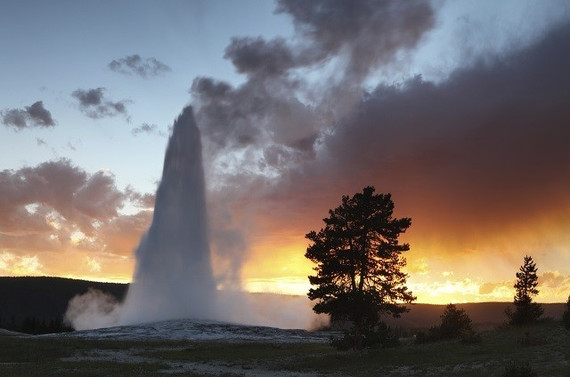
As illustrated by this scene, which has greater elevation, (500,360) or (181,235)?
(181,235)

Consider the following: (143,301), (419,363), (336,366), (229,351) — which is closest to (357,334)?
(336,366)

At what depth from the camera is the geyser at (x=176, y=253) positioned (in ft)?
297

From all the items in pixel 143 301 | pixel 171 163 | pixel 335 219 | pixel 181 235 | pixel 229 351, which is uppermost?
pixel 171 163

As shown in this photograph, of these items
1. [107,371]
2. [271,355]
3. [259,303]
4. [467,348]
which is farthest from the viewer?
[259,303]

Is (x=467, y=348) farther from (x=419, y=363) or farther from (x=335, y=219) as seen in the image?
(x=335, y=219)

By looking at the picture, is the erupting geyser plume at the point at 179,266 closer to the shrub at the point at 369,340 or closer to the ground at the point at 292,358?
the ground at the point at 292,358

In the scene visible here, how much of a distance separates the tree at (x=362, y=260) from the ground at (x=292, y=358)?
3.37 metres

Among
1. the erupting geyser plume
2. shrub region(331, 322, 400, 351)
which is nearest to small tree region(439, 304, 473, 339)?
shrub region(331, 322, 400, 351)

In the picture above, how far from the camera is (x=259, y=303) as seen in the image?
372 ft

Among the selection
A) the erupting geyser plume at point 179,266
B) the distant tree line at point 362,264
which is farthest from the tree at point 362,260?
the erupting geyser plume at point 179,266

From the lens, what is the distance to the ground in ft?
94.9

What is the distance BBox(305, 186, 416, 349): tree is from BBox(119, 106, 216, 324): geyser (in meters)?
54.9

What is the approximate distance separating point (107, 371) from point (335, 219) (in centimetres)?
2001

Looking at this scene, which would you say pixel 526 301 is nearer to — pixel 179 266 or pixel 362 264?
pixel 362 264
